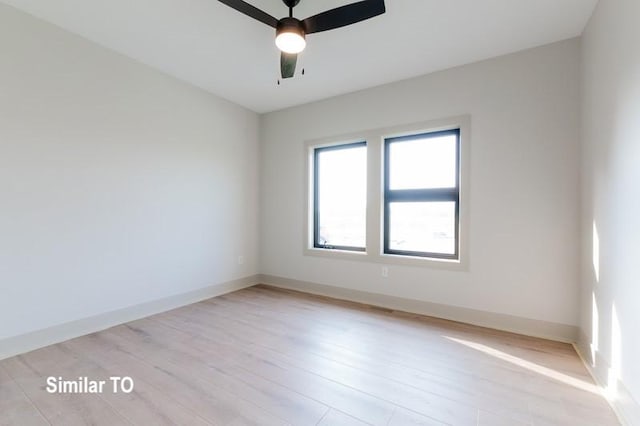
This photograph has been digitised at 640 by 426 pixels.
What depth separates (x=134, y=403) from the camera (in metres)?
1.68

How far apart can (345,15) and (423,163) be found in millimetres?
1999

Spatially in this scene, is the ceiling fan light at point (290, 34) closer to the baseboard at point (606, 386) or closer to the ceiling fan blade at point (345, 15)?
the ceiling fan blade at point (345, 15)

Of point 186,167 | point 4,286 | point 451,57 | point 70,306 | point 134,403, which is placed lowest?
point 134,403

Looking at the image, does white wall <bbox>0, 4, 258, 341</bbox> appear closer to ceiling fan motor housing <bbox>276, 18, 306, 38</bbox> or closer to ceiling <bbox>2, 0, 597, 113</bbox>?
ceiling <bbox>2, 0, 597, 113</bbox>

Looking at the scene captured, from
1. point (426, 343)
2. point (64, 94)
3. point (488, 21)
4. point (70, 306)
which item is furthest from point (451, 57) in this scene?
point (70, 306)

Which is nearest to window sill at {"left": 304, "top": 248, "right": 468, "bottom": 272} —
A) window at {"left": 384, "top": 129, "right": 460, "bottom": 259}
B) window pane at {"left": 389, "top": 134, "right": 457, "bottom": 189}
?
window at {"left": 384, "top": 129, "right": 460, "bottom": 259}

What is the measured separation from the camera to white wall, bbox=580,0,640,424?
5.02ft

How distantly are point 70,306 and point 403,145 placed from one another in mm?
3827

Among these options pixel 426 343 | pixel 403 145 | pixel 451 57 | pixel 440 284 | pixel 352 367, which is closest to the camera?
pixel 352 367

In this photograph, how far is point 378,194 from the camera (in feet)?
11.5

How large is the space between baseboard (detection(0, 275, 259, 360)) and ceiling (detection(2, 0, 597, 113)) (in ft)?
8.70

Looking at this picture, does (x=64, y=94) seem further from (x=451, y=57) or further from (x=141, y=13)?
(x=451, y=57)

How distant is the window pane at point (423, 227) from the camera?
10.4ft

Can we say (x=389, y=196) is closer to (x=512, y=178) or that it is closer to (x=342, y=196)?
(x=342, y=196)
